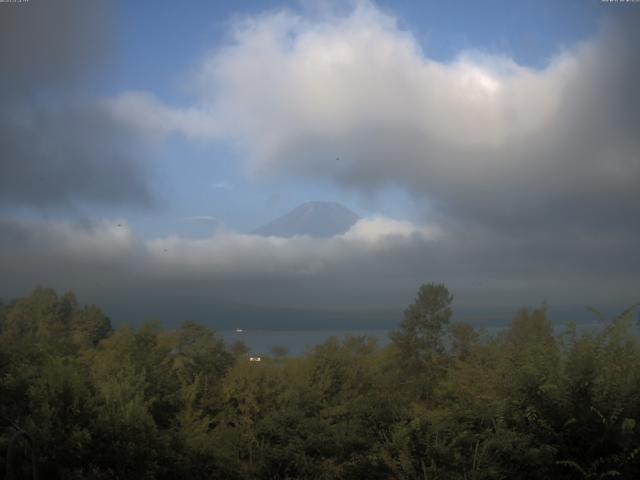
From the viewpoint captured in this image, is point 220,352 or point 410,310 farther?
point 410,310

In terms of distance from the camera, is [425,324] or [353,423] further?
[425,324]

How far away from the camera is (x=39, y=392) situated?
959cm

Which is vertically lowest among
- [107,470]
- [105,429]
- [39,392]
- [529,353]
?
[107,470]

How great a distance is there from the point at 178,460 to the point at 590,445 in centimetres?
712

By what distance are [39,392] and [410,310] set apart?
40.9 metres

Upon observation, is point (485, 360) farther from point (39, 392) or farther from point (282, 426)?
point (39, 392)

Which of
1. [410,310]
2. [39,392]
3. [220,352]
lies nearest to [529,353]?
[39,392]

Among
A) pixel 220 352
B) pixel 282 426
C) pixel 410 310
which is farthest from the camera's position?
pixel 410 310

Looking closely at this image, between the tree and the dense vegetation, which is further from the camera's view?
the tree

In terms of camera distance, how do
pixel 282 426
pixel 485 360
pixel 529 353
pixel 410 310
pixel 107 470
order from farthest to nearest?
pixel 410 310 → pixel 282 426 → pixel 485 360 → pixel 529 353 → pixel 107 470

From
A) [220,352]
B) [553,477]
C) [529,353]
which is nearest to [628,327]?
[529,353]

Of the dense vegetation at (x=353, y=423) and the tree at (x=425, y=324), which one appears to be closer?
the dense vegetation at (x=353, y=423)

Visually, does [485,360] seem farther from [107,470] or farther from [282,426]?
[107,470]

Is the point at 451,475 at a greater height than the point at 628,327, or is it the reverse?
the point at 628,327
